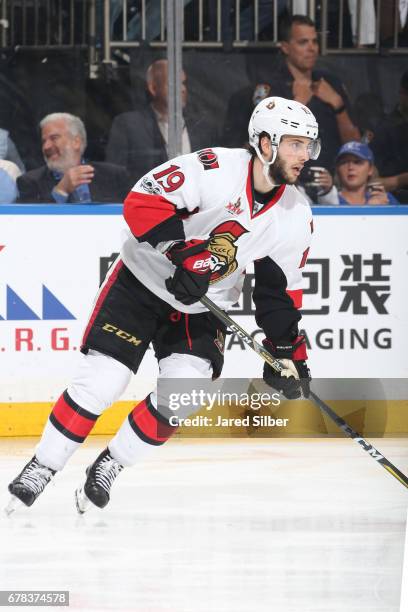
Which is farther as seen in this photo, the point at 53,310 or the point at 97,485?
the point at 53,310

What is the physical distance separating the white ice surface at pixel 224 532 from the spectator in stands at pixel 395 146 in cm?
97

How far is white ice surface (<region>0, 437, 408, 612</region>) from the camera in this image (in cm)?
211

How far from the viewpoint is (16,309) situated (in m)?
3.49

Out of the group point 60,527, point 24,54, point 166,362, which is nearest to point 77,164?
point 24,54

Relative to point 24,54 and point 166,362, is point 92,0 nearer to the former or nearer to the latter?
point 24,54

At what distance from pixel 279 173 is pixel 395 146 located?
3.83 ft

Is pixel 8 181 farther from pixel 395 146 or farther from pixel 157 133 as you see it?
pixel 395 146

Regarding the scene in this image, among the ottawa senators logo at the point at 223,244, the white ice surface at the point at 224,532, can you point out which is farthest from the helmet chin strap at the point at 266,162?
the white ice surface at the point at 224,532

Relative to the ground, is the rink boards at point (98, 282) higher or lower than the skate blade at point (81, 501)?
higher

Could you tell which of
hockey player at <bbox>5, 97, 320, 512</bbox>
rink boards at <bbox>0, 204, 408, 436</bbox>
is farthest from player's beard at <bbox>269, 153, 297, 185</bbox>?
rink boards at <bbox>0, 204, 408, 436</bbox>

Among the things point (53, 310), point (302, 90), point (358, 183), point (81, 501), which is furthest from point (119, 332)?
point (358, 183)

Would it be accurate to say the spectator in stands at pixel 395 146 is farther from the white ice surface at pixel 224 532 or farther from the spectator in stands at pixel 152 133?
Answer: the white ice surface at pixel 224 532

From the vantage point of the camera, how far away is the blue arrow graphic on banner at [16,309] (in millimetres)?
3484

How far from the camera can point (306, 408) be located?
2.75 metres
